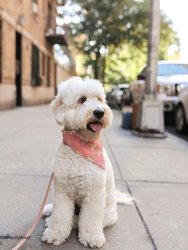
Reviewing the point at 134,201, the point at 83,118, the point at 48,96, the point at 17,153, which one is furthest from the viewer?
the point at 48,96

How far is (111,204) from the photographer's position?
308cm

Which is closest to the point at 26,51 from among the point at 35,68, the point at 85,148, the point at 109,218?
the point at 35,68

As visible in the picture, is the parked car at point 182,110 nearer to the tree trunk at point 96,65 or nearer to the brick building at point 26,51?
the brick building at point 26,51

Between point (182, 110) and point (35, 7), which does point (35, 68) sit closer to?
point (35, 7)

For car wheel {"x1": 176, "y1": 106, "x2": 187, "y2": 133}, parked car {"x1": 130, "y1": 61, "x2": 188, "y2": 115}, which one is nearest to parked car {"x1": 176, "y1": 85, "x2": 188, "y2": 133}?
car wheel {"x1": 176, "y1": 106, "x2": 187, "y2": 133}

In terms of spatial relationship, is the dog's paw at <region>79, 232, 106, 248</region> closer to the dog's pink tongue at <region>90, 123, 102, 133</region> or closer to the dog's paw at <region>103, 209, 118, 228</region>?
the dog's paw at <region>103, 209, 118, 228</region>

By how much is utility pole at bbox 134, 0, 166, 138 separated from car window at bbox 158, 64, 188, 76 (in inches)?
113

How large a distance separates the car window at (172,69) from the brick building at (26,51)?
5680mm

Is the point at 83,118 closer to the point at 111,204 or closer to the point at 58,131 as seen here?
the point at 111,204

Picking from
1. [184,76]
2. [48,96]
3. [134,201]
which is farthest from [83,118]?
[48,96]

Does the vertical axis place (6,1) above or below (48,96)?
above

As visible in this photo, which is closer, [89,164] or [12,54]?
[89,164]

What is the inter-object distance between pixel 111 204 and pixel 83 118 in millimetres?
930

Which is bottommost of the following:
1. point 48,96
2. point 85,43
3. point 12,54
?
point 48,96
